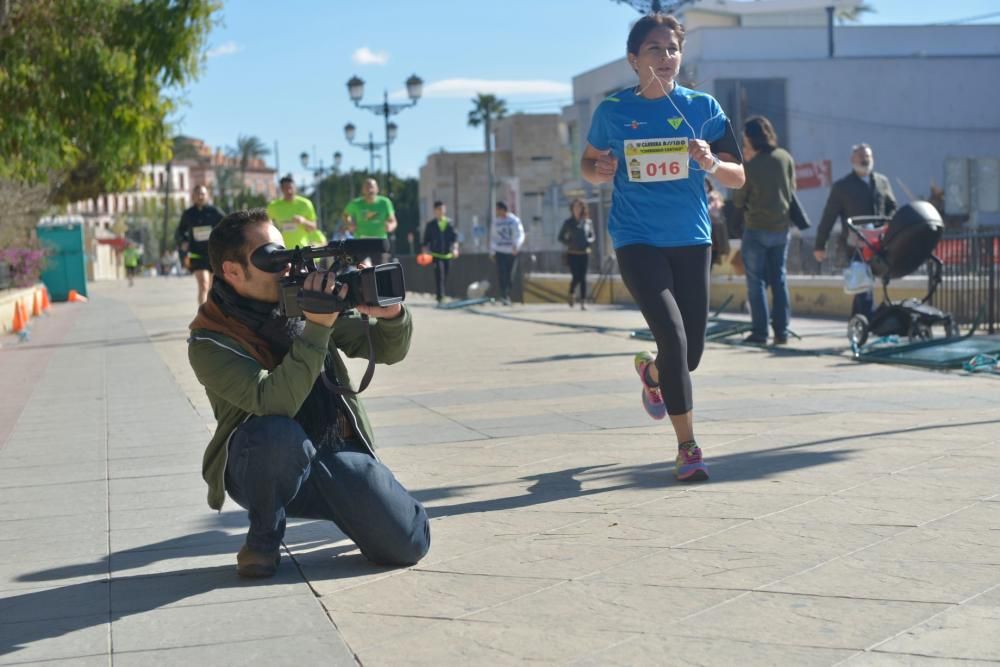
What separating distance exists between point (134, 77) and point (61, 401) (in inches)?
196

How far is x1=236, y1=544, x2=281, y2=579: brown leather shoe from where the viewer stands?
4.21 m

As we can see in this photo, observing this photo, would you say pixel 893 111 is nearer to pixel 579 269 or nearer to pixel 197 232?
pixel 579 269

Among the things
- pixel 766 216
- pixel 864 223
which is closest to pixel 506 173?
pixel 766 216

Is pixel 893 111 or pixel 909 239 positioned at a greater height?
pixel 893 111

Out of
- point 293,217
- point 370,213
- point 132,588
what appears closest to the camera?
point 132,588

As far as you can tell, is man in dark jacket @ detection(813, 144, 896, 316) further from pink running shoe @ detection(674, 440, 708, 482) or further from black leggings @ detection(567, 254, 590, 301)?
black leggings @ detection(567, 254, 590, 301)

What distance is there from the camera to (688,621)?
3582 mm

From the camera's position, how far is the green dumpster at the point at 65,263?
38.6m

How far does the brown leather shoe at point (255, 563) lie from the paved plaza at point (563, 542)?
44 millimetres

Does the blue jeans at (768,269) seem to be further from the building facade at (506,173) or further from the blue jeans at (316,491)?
the building facade at (506,173)

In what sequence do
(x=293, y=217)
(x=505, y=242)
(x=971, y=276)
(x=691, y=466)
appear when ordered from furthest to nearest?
(x=505, y=242), (x=293, y=217), (x=971, y=276), (x=691, y=466)

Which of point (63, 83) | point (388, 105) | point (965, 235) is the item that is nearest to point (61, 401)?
point (63, 83)

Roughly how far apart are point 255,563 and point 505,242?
1932cm

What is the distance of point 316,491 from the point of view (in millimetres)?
4348
